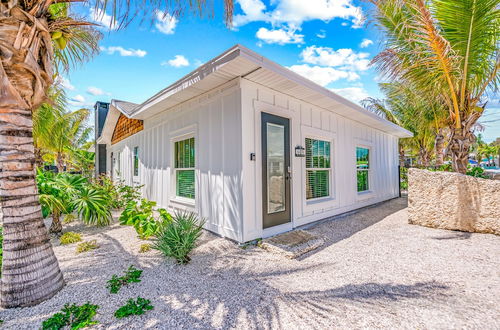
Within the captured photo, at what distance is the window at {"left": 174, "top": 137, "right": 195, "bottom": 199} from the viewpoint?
5.53 metres

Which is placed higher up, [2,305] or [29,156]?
[29,156]

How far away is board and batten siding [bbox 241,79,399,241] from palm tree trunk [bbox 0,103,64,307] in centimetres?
270

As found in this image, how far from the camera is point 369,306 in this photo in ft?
7.64

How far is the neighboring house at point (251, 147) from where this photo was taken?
13.5 ft

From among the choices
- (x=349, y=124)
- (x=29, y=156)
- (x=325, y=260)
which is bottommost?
(x=325, y=260)

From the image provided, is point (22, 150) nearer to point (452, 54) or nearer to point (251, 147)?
point (251, 147)

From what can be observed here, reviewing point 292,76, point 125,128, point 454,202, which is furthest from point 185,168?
point 454,202

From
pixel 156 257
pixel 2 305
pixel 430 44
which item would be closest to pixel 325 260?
pixel 156 257

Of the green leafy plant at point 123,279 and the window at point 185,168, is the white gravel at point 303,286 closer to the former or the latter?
the green leafy plant at point 123,279

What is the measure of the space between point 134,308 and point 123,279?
73cm

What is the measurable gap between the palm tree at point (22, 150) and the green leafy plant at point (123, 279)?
543 millimetres

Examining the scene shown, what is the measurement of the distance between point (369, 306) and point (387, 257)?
159 cm

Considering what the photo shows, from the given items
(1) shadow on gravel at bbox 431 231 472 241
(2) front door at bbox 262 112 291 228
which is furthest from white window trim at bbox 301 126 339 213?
(1) shadow on gravel at bbox 431 231 472 241

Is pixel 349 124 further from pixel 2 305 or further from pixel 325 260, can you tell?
pixel 2 305
